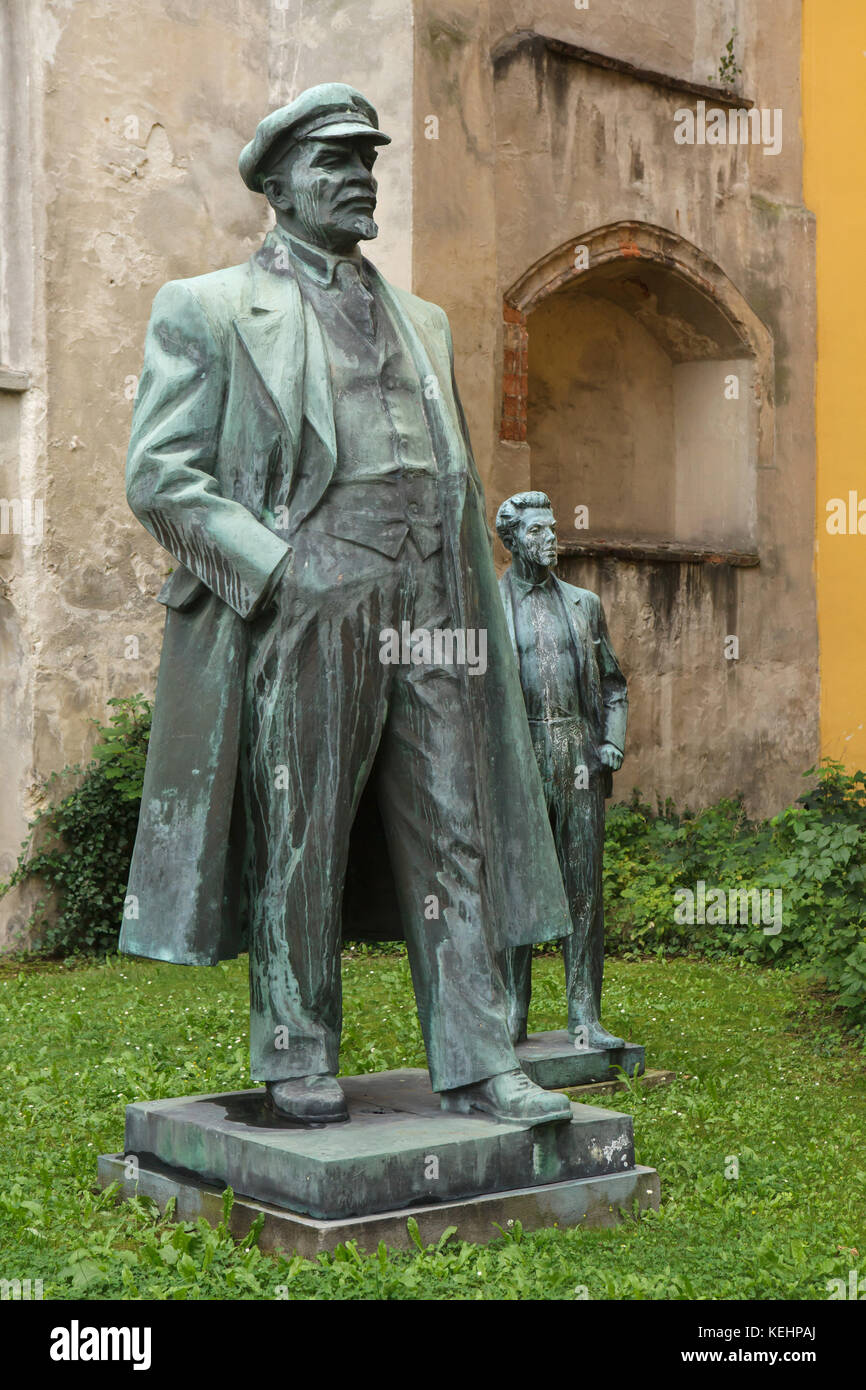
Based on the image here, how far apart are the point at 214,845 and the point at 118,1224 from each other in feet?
3.33

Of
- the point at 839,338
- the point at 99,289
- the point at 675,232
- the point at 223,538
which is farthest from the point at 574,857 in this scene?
the point at 839,338

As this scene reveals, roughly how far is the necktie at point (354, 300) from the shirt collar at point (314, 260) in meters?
0.02

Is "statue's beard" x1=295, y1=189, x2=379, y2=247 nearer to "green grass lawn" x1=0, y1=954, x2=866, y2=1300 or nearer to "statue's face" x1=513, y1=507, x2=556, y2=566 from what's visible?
"statue's face" x1=513, y1=507, x2=556, y2=566

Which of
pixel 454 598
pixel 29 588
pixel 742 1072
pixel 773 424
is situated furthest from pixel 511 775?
pixel 773 424

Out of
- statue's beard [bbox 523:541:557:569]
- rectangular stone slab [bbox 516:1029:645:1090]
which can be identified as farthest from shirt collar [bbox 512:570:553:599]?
rectangular stone slab [bbox 516:1029:645:1090]

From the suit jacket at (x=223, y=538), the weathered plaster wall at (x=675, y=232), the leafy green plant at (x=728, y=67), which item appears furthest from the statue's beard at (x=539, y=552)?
the leafy green plant at (x=728, y=67)

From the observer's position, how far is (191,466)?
4191 millimetres

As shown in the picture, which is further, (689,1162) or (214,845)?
(689,1162)

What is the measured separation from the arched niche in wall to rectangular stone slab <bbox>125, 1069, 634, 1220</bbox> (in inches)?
387

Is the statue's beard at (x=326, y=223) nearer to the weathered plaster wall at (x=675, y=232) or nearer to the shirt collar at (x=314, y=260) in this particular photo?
the shirt collar at (x=314, y=260)

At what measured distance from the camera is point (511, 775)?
4535 millimetres

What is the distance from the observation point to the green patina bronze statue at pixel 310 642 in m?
4.18

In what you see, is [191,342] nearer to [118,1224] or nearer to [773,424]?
[118,1224]

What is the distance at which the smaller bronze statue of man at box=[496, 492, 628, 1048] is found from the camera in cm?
647
